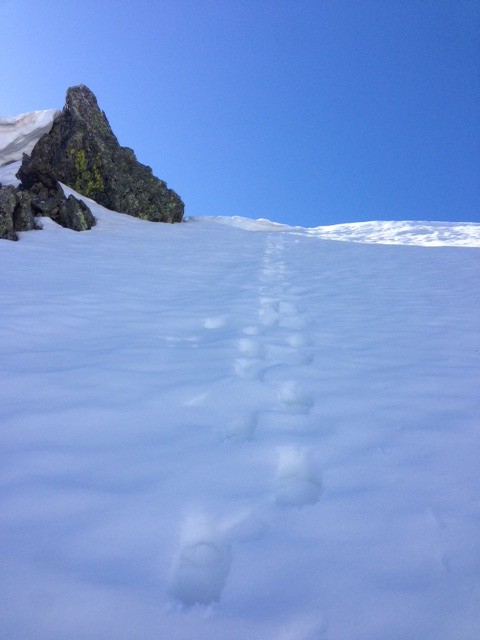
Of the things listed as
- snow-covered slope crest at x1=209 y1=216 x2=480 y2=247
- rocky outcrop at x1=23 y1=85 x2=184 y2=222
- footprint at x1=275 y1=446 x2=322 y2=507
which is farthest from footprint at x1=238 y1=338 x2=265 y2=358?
snow-covered slope crest at x1=209 y1=216 x2=480 y2=247

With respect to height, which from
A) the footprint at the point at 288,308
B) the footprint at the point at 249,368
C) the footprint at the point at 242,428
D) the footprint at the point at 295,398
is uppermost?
the footprint at the point at 288,308

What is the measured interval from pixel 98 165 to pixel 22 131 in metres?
7.24

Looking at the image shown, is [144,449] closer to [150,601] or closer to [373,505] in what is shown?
[150,601]

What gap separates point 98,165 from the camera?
14.4 m

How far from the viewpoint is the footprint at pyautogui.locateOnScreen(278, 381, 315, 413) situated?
2389mm

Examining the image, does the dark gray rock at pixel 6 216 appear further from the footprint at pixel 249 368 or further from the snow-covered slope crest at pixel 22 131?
the snow-covered slope crest at pixel 22 131

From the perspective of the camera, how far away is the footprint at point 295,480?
1.64 metres

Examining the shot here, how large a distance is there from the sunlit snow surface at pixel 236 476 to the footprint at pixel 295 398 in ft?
0.04

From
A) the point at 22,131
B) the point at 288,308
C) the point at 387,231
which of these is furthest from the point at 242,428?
the point at 22,131

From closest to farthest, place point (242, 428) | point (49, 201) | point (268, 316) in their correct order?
1. point (242, 428)
2. point (268, 316)
3. point (49, 201)

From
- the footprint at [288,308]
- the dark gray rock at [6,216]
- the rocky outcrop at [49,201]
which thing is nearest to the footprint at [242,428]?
the footprint at [288,308]

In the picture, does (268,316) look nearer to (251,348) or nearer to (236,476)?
(251,348)

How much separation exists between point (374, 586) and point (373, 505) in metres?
0.36

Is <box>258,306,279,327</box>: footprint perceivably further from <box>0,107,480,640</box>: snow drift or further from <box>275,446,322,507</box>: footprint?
<box>275,446,322,507</box>: footprint
